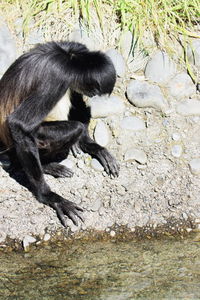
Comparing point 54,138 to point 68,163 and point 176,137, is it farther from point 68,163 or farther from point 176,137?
point 176,137

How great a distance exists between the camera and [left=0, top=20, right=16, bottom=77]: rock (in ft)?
22.3

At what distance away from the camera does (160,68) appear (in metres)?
6.91

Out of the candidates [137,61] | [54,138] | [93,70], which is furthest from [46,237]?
[137,61]

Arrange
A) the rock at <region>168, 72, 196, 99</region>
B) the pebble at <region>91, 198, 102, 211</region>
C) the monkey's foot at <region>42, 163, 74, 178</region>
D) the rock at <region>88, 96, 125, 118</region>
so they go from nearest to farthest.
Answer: the pebble at <region>91, 198, 102, 211</region> < the monkey's foot at <region>42, 163, 74, 178</region> < the rock at <region>88, 96, 125, 118</region> < the rock at <region>168, 72, 196, 99</region>

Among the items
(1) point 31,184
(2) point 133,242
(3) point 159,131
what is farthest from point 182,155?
(1) point 31,184

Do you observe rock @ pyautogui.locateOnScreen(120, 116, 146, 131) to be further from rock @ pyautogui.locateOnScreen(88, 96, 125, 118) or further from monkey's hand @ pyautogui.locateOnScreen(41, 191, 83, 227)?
monkey's hand @ pyautogui.locateOnScreen(41, 191, 83, 227)

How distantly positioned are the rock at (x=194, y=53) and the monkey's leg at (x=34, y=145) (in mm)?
1800

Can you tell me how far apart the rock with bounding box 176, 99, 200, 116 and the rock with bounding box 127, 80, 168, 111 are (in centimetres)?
16

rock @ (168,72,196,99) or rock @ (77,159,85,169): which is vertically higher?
rock @ (168,72,196,99)

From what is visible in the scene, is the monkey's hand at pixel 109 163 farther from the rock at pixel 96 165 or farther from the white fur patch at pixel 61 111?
the white fur patch at pixel 61 111

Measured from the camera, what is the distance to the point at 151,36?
23.3ft

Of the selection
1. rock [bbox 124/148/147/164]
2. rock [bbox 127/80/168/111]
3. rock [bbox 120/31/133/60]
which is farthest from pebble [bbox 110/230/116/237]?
rock [bbox 120/31/133/60]

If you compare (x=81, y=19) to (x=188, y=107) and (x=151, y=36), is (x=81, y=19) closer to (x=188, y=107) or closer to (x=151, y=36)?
(x=151, y=36)

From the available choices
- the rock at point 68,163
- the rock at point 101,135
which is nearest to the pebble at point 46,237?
the rock at point 68,163
